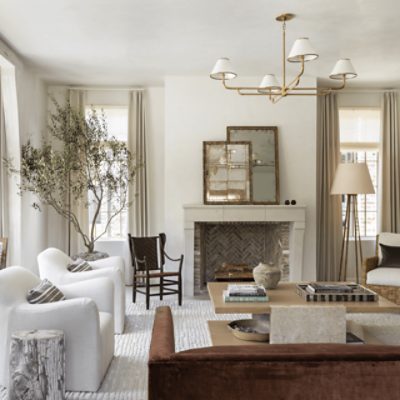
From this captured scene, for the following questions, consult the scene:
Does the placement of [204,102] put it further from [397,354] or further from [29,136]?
[397,354]

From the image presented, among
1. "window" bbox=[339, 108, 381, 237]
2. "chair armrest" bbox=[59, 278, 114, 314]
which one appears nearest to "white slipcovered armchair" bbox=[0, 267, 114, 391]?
"chair armrest" bbox=[59, 278, 114, 314]

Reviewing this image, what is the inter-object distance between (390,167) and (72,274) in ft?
16.1

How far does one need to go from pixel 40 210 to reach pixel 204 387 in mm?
5288

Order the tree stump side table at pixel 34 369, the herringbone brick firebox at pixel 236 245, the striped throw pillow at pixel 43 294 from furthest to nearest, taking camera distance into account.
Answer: the herringbone brick firebox at pixel 236 245 < the striped throw pillow at pixel 43 294 < the tree stump side table at pixel 34 369

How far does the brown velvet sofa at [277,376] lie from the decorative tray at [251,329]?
4.83 ft

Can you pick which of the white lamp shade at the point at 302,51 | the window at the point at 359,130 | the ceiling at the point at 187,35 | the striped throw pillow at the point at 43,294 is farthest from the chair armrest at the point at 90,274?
the window at the point at 359,130

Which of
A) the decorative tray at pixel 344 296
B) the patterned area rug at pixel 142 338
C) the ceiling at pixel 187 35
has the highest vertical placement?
the ceiling at pixel 187 35

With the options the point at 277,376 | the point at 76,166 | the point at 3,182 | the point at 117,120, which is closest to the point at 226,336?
the point at 277,376

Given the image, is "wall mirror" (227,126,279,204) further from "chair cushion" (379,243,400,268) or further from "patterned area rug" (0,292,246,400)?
"patterned area rug" (0,292,246,400)

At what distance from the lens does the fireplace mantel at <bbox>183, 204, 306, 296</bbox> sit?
664 cm

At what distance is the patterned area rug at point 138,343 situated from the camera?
3.39m

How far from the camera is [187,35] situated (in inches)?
204

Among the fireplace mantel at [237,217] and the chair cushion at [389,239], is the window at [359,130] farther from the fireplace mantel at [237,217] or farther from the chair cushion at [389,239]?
the fireplace mantel at [237,217]

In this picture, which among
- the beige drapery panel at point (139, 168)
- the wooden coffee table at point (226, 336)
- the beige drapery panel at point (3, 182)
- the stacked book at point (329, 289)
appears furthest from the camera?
the beige drapery panel at point (139, 168)
